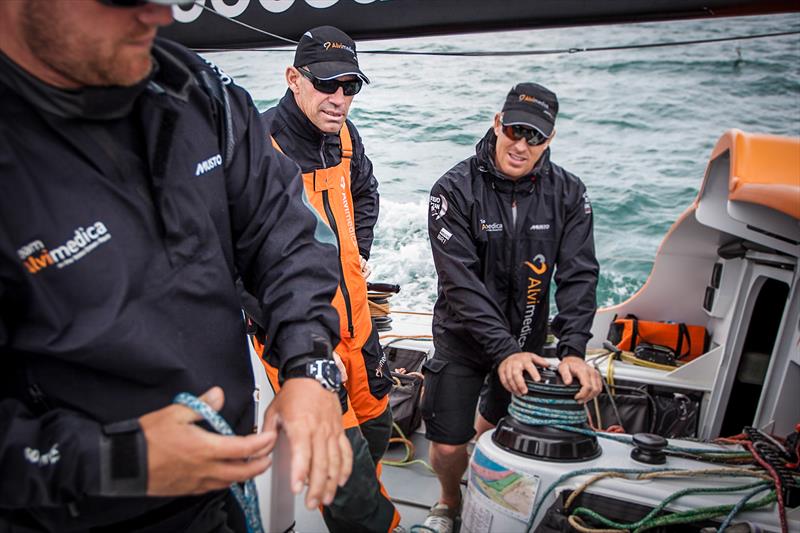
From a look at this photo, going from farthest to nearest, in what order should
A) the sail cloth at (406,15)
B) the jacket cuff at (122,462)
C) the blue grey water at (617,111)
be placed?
the blue grey water at (617,111)
the sail cloth at (406,15)
the jacket cuff at (122,462)

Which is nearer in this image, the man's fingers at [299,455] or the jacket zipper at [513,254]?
the man's fingers at [299,455]

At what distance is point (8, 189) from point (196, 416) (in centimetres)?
35

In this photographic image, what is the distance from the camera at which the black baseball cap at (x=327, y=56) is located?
94.1 inches

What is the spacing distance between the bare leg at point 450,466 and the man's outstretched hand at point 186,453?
1792 millimetres

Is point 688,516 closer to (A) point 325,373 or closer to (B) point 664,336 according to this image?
(A) point 325,373

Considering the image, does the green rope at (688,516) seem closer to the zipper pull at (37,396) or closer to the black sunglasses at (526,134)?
the black sunglasses at (526,134)

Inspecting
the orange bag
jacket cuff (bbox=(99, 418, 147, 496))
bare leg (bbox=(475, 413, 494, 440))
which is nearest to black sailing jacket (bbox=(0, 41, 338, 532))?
jacket cuff (bbox=(99, 418, 147, 496))

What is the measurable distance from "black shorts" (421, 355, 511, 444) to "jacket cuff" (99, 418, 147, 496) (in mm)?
1794

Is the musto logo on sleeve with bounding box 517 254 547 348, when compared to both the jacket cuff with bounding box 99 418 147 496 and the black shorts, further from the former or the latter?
the jacket cuff with bounding box 99 418 147 496

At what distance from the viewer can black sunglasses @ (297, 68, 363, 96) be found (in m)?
2.37

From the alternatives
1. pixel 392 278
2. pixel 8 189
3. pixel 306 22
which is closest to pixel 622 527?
pixel 8 189

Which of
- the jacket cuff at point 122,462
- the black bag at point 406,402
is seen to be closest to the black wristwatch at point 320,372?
the jacket cuff at point 122,462

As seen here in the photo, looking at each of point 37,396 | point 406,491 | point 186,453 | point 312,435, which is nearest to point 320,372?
point 312,435

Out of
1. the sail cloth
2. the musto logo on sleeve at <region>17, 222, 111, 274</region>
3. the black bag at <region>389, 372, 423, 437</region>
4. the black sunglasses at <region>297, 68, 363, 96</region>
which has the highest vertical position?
the sail cloth
